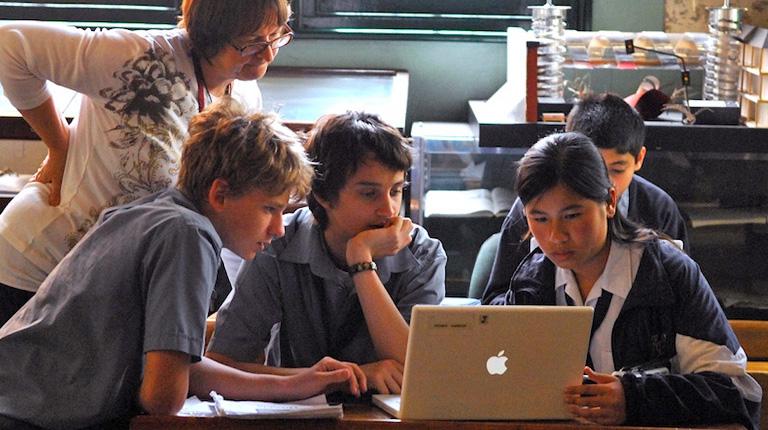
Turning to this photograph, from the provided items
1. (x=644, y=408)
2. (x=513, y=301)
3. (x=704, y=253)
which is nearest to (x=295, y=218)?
(x=513, y=301)

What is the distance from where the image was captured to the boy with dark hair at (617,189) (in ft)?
8.20

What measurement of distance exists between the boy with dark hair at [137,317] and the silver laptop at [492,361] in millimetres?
211

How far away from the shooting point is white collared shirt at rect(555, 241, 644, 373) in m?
2.06

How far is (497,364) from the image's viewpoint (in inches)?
70.0

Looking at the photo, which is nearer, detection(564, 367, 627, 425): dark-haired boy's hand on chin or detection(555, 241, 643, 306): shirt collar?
detection(564, 367, 627, 425): dark-haired boy's hand on chin

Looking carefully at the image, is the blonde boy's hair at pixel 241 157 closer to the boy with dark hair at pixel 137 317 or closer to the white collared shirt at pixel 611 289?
the boy with dark hair at pixel 137 317

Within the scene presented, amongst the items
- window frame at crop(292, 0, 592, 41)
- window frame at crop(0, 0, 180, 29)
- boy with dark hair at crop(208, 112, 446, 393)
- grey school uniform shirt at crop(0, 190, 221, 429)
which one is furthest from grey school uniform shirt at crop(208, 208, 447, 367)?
window frame at crop(0, 0, 180, 29)

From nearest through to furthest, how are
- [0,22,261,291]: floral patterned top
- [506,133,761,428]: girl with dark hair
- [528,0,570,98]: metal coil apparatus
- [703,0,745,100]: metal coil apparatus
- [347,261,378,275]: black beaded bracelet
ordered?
[506,133,761,428]: girl with dark hair
[347,261,378,275]: black beaded bracelet
[0,22,261,291]: floral patterned top
[528,0,570,98]: metal coil apparatus
[703,0,745,100]: metal coil apparatus

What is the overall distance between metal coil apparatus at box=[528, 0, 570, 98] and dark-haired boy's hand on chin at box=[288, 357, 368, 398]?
64.1 inches

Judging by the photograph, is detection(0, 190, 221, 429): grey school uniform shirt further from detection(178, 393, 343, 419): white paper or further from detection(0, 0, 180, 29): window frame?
detection(0, 0, 180, 29): window frame

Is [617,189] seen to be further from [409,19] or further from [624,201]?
[409,19]

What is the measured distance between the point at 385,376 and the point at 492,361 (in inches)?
11.6

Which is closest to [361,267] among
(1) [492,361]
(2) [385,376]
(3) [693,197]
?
(2) [385,376]

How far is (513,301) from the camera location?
7.32 ft
